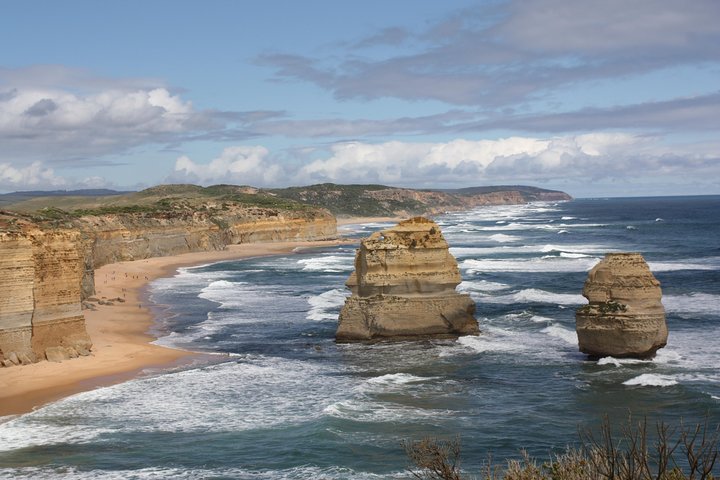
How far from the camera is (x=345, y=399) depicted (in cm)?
2464

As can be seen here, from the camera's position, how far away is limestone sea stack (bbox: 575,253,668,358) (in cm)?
2686

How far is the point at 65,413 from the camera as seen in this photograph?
77.9 feet

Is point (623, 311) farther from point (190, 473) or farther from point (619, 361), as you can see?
point (190, 473)

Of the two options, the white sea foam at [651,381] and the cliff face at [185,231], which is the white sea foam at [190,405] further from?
the cliff face at [185,231]

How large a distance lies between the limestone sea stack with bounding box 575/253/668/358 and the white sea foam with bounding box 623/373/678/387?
181 cm

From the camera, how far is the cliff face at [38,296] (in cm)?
2839

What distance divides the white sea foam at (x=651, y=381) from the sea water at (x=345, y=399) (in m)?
0.06

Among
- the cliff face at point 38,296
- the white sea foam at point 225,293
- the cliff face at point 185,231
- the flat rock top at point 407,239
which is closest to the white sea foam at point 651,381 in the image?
the flat rock top at point 407,239

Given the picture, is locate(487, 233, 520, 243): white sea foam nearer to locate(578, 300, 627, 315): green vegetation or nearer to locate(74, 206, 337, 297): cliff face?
locate(74, 206, 337, 297): cliff face

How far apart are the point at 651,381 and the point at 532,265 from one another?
41.7 m

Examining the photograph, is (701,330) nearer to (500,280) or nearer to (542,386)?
(542,386)

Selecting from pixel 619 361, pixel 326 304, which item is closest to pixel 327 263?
pixel 326 304

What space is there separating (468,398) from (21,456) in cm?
1270

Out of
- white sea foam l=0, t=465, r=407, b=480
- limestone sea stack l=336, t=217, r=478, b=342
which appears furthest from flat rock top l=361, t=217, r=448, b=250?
white sea foam l=0, t=465, r=407, b=480
